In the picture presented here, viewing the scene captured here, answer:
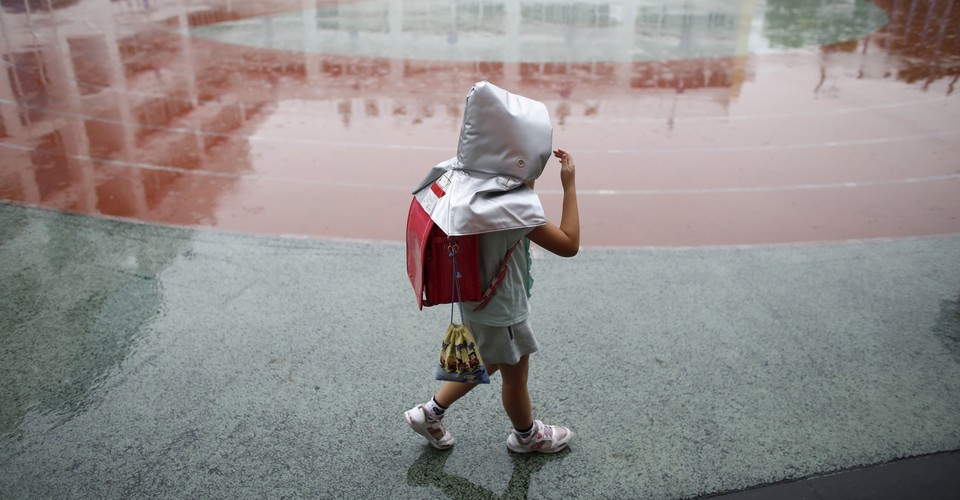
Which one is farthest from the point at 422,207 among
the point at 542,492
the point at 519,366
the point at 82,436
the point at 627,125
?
the point at 627,125

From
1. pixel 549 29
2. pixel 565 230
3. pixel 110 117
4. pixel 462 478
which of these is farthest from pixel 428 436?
pixel 549 29

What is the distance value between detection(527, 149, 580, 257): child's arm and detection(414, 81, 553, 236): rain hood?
14 cm

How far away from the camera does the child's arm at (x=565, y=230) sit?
116 inches

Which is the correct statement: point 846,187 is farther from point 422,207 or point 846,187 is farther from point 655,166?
point 422,207

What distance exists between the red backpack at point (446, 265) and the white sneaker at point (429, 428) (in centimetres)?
74

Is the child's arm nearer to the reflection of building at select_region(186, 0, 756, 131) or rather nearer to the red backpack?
the red backpack

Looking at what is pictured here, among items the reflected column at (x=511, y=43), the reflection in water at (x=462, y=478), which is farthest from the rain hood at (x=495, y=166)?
the reflected column at (x=511, y=43)

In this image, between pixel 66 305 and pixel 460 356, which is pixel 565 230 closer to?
pixel 460 356

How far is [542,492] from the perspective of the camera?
3.33 m

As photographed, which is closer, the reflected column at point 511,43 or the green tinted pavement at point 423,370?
the green tinted pavement at point 423,370

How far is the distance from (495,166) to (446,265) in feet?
1.42

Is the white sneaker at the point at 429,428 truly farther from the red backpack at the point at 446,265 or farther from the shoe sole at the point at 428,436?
the red backpack at the point at 446,265

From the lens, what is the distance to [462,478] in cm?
342

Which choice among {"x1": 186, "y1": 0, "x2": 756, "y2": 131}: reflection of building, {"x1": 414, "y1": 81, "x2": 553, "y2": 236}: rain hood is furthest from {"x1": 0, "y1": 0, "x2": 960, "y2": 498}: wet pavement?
{"x1": 414, "y1": 81, "x2": 553, "y2": 236}: rain hood
